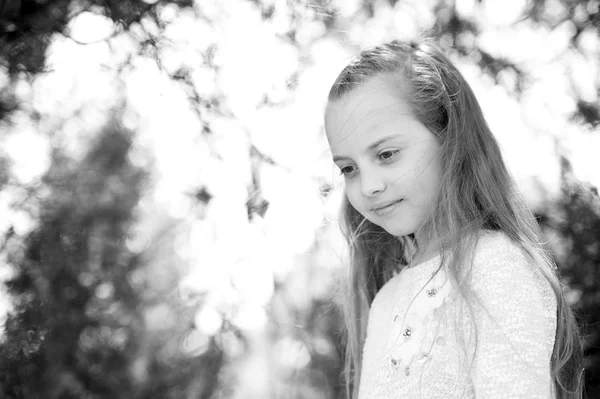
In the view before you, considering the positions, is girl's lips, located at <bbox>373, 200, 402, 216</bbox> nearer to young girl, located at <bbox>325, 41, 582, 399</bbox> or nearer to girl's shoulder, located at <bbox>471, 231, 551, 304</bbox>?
young girl, located at <bbox>325, 41, 582, 399</bbox>

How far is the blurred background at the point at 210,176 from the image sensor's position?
158 centimetres

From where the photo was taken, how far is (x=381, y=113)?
52.9 inches

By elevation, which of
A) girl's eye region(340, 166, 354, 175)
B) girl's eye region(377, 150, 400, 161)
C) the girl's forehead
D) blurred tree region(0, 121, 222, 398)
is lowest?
blurred tree region(0, 121, 222, 398)

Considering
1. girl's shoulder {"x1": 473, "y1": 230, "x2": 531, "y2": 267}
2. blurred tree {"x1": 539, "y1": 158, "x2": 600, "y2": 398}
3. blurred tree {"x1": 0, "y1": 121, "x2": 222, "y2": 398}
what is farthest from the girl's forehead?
blurred tree {"x1": 539, "y1": 158, "x2": 600, "y2": 398}

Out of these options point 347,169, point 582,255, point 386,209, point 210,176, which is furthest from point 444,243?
point 582,255

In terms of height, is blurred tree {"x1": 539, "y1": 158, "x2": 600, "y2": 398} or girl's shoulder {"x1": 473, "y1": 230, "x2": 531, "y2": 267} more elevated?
girl's shoulder {"x1": 473, "y1": 230, "x2": 531, "y2": 267}

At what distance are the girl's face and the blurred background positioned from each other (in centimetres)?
19

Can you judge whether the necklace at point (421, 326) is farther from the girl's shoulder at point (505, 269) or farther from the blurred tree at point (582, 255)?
the blurred tree at point (582, 255)

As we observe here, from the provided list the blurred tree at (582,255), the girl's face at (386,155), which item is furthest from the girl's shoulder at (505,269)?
the blurred tree at (582,255)

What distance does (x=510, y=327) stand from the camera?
1.13m

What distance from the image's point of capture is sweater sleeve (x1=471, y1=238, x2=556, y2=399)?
1106 millimetres

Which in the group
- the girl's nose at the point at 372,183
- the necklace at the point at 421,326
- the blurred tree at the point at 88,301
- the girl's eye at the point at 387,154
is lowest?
the blurred tree at the point at 88,301

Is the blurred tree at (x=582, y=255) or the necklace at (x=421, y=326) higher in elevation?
the necklace at (x=421, y=326)

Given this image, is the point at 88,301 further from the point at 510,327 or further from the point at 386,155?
the point at 510,327
